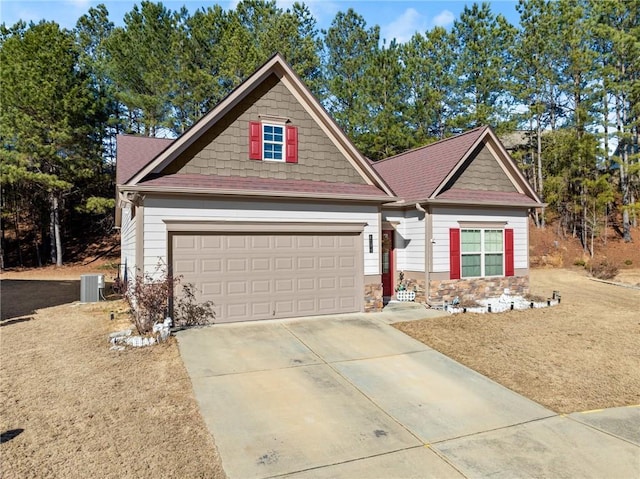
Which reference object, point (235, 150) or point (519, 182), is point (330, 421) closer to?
point (235, 150)

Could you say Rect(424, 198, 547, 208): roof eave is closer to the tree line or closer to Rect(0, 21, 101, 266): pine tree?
the tree line

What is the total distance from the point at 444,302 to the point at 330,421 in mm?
8589

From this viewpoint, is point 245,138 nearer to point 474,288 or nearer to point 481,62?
point 474,288

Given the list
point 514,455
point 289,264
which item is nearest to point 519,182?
point 289,264

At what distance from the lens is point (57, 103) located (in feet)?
82.1

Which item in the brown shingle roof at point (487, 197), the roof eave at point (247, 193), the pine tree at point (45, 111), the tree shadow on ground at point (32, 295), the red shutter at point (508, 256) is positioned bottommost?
the tree shadow on ground at point (32, 295)

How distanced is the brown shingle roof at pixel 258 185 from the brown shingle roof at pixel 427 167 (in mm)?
2411

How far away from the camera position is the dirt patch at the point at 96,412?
14.7 ft

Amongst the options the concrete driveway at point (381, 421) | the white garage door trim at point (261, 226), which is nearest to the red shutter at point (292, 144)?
the white garage door trim at point (261, 226)

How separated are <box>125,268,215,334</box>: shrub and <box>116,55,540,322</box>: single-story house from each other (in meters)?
0.25

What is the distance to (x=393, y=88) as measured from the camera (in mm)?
29266

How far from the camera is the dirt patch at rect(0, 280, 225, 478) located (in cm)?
448

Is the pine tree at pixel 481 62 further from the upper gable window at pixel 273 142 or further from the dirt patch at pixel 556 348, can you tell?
the upper gable window at pixel 273 142

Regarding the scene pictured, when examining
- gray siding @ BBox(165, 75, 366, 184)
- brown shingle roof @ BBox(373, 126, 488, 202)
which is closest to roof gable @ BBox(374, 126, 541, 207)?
brown shingle roof @ BBox(373, 126, 488, 202)
